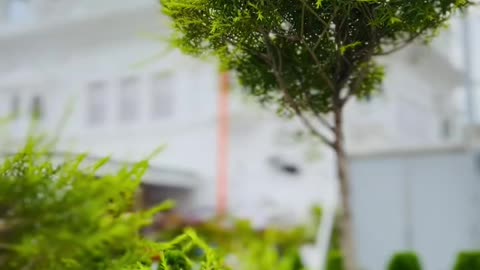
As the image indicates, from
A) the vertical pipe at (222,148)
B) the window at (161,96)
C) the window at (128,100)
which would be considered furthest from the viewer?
the window at (128,100)

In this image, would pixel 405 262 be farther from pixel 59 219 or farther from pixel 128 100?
pixel 128 100

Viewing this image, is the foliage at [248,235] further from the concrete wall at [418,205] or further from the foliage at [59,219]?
the foliage at [59,219]

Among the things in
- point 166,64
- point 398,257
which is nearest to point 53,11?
point 166,64

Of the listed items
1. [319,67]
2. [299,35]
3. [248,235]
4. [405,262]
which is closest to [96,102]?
[248,235]

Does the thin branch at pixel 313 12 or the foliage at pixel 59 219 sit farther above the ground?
the thin branch at pixel 313 12

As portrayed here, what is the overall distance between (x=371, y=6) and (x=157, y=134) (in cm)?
884

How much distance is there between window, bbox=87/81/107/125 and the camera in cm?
→ 1147

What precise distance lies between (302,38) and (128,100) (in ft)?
30.2

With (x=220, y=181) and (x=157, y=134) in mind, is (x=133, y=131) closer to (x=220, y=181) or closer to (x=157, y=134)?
(x=157, y=134)

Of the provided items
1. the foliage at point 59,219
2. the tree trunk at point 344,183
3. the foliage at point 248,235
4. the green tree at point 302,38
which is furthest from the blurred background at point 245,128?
the foliage at point 59,219

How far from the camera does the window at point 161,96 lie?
10898 millimetres

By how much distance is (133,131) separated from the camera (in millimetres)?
11094

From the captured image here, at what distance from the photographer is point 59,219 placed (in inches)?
65.5

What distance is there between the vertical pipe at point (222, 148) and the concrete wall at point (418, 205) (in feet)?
8.72
